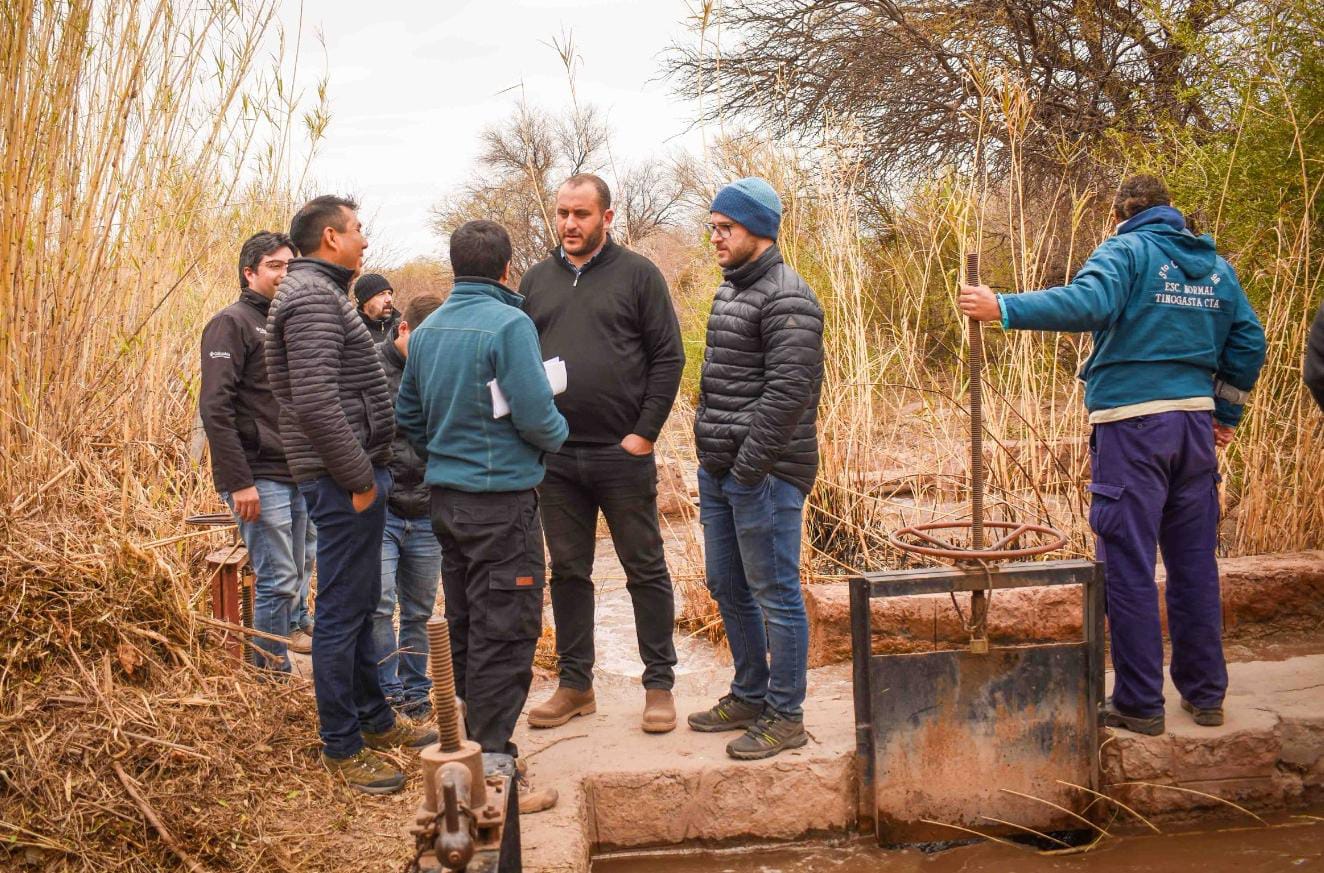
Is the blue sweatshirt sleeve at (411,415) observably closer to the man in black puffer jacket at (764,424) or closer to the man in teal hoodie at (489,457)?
the man in teal hoodie at (489,457)

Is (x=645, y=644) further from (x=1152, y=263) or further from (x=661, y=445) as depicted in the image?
(x=661, y=445)

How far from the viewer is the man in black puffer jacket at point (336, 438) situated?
3.25 m

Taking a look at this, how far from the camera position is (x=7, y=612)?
306 centimetres

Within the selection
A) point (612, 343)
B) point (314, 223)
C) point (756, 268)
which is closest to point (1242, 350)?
point (756, 268)

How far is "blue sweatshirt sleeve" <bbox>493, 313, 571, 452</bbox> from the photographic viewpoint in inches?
129

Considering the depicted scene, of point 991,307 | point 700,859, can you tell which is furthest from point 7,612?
point 991,307

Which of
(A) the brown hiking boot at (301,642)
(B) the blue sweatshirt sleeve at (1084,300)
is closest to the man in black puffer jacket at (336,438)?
(A) the brown hiking boot at (301,642)

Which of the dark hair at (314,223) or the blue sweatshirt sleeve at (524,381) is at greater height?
the dark hair at (314,223)

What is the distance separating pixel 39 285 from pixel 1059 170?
928 cm

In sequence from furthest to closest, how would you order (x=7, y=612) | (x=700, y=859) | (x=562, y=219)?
(x=562, y=219)
(x=700, y=859)
(x=7, y=612)

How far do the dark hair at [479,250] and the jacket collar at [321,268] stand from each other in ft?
1.11

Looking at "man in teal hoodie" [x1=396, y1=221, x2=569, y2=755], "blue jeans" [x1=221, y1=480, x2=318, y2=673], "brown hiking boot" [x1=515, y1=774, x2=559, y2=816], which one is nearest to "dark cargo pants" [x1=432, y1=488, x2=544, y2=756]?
"man in teal hoodie" [x1=396, y1=221, x2=569, y2=755]

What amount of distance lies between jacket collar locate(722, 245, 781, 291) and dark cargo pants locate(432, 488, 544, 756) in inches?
39.1

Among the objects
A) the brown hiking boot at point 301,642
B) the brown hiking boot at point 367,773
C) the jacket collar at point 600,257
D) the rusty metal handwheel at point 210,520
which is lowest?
the brown hiking boot at point 367,773
